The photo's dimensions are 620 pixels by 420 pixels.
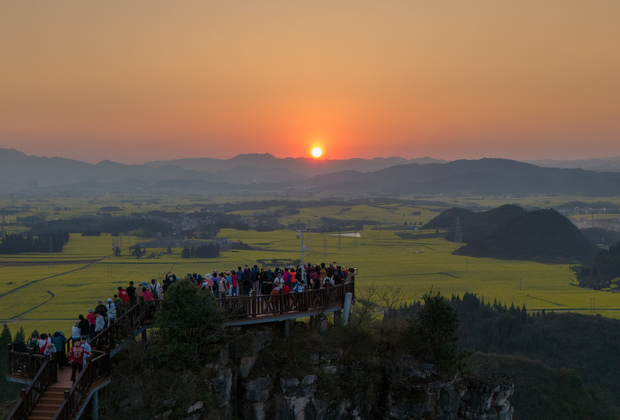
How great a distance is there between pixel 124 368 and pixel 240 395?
16.5 feet

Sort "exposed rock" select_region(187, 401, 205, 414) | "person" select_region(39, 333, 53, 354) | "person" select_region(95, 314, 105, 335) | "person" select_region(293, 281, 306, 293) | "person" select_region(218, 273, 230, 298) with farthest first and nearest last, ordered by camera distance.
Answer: "person" select_region(293, 281, 306, 293), "person" select_region(218, 273, 230, 298), "person" select_region(95, 314, 105, 335), "exposed rock" select_region(187, 401, 205, 414), "person" select_region(39, 333, 53, 354)

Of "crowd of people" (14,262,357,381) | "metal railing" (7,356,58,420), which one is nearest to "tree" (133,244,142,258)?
"crowd of people" (14,262,357,381)

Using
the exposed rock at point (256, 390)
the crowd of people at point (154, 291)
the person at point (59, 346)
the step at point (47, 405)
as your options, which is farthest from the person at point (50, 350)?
the exposed rock at point (256, 390)

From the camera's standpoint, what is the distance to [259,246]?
171125 millimetres

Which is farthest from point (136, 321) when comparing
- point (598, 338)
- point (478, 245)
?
point (478, 245)

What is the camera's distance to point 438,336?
25.9m

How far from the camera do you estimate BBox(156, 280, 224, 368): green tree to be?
21.8 meters

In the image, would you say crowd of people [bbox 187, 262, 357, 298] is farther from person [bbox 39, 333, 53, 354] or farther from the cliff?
person [bbox 39, 333, 53, 354]

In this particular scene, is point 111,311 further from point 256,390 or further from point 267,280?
point 267,280

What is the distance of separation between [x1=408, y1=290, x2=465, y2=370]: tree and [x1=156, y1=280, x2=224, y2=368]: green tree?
10.0 metres

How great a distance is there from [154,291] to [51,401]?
6.99 metres

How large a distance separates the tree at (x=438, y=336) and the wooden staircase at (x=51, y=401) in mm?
15680

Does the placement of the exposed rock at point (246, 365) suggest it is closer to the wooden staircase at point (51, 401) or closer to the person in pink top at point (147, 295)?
the person in pink top at point (147, 295)

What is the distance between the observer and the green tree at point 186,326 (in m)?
21.8
